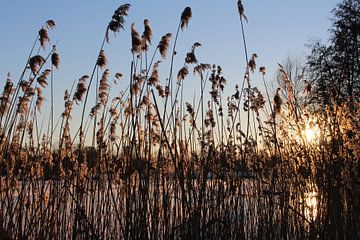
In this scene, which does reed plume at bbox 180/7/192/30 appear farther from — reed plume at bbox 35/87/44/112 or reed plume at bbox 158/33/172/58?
reed plume at bbox 35/87/44/112

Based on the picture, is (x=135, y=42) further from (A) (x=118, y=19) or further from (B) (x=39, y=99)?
(B) (x=39, y=99)

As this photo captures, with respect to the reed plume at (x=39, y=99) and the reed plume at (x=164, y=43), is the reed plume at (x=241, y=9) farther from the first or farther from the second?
the reed plume at (x=39, y=99)

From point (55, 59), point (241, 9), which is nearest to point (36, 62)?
point (55, 59)

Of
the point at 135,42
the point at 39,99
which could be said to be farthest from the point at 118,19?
the point at 39,99

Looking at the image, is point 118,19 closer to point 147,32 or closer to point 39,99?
point 147,32

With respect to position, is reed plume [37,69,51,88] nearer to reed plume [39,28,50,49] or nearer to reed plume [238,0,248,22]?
reed plume [39,28,50,49]

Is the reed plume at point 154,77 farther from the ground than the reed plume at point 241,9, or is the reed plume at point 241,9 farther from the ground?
the reed plume at point 241,9

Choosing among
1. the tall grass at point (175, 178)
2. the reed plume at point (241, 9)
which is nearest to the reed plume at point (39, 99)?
the tall grass at point (175, 178)

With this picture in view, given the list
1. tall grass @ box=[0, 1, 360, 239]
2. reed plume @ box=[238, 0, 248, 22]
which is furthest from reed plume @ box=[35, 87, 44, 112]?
reed plume @ box=[238, 0, 248, 22]

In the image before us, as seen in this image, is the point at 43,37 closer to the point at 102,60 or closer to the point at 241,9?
the point at 102,60

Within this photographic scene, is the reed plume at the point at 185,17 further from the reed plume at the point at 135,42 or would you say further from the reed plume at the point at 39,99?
the reed plume at the point at 39,99

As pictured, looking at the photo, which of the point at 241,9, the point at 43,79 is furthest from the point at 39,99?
the point at 241,9

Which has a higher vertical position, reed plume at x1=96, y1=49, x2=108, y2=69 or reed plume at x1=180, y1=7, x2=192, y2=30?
reed plume at x1=180, y1=7, x2=192, y2=30

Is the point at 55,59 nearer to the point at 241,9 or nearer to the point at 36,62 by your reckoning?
the point at 36,62
